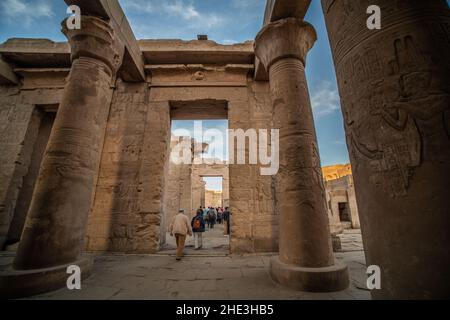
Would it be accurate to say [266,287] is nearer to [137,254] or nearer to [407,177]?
[407,177]

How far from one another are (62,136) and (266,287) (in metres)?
3.97

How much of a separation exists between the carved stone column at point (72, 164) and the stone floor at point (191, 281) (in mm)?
613

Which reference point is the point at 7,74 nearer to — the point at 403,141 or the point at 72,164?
the point at 72,164

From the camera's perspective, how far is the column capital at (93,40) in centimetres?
365

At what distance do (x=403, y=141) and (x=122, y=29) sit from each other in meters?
5.76

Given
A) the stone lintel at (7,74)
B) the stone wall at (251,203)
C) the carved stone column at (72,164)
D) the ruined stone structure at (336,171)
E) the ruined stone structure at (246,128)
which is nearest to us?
the ruined stone structure at (246,128)

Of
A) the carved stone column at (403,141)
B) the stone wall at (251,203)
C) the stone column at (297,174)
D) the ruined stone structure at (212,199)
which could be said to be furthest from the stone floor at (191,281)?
the ruined stone structure at (212,199)

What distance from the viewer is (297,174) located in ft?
10.0

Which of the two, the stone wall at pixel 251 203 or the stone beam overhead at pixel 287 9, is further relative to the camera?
the stone wall at pixel 251 203

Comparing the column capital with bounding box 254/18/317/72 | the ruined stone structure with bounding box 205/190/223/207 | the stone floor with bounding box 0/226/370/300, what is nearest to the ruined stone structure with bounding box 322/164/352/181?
the ruined stone structure with bounding box 205/190/223/207

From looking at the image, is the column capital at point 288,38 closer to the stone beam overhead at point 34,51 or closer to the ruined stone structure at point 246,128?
the ruined stone structure at point 246,128

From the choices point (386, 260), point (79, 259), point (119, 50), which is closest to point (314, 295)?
point (386, 260)

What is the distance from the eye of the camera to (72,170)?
314 centimetres

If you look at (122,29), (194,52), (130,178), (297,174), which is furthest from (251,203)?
(122,29)
